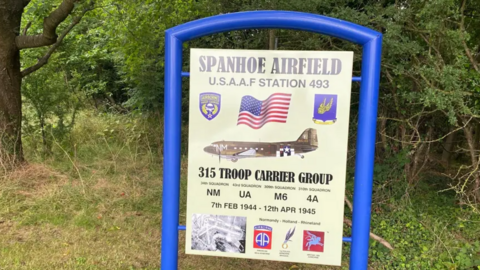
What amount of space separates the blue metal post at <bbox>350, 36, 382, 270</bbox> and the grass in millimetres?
1492

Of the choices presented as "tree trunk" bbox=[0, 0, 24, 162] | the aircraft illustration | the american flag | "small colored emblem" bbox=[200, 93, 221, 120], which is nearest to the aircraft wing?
the aircraft illustration

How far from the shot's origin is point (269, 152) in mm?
2508

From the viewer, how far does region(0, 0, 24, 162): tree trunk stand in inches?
229

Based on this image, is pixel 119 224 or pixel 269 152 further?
pixel 119 224

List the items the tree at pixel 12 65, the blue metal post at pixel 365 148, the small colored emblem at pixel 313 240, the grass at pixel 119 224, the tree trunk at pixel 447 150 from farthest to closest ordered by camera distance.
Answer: the tree trunk at pixel 447 150
the tree at pixel 12 65
the grass at pixel 119 224
the small colored emblem at pixel 313 240
the blue metal post at pixel 365 148

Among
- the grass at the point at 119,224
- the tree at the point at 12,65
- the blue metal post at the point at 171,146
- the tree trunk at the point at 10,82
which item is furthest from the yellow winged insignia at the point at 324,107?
the tree trunk at the point at 10,82

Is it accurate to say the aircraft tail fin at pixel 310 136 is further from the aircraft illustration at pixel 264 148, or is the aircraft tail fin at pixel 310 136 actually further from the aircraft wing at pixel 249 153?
the aircraft wing at pixel 249 153

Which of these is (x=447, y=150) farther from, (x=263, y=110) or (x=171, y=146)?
(x=171, y=146)

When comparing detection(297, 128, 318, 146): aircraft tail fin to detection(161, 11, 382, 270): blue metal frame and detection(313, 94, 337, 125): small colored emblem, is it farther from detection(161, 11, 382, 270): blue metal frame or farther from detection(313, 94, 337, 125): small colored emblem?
detection(161, 11, 382, 270): blue metal frame

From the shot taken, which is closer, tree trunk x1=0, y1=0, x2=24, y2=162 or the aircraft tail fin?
the aircraft tail fin

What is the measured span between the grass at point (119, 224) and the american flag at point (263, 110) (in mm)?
2053

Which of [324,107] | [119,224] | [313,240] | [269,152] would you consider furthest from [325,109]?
[119,224]

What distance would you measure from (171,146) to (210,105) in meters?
0.42

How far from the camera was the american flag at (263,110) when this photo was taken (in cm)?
248
